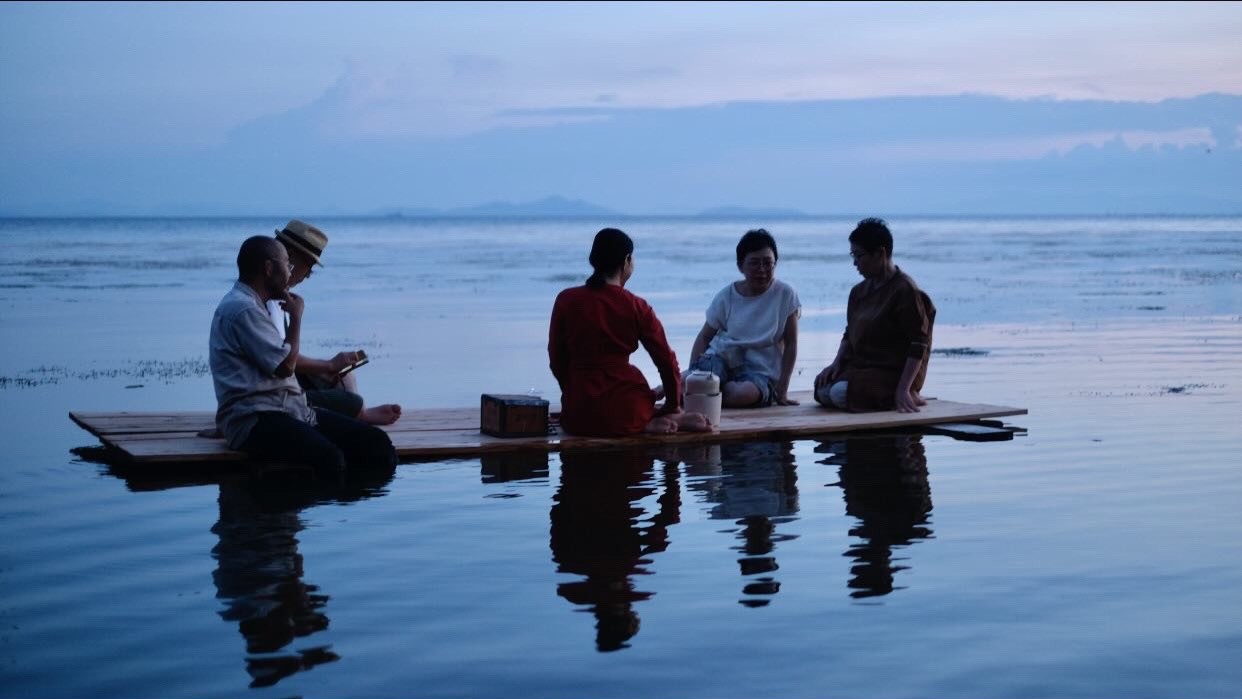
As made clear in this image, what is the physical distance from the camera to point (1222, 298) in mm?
23391

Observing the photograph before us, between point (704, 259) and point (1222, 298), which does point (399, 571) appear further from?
point (704, 259)

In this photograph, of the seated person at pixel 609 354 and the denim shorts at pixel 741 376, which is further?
the denim shorts at pixel 741 376

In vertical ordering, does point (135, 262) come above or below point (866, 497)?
above

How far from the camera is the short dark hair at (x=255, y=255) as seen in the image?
7.62 m

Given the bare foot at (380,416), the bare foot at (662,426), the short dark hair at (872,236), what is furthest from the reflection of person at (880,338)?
the bare foot at (380,416)

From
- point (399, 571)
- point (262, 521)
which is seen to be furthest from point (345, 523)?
point (399, 571)

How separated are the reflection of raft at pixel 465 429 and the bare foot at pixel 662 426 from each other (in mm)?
40

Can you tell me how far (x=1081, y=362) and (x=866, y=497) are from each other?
24.6 ft

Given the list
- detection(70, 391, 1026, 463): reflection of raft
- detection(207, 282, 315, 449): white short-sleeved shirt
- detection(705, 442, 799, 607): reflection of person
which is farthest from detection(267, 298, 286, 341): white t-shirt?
detection(705, 442, 799, 607): reflection of person

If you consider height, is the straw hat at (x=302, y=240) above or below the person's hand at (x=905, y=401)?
above

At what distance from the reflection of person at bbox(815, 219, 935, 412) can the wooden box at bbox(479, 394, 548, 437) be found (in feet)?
8.09

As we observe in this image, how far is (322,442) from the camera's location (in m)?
8.05

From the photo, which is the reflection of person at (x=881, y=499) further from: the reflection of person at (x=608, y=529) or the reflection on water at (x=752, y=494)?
the reflection of person at (x=608, y=529)

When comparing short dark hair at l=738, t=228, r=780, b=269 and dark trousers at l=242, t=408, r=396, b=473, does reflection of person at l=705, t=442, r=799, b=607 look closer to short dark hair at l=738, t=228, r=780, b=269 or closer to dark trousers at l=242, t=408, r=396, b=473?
short dark hair at l=738, t=228, r=780, b=269
